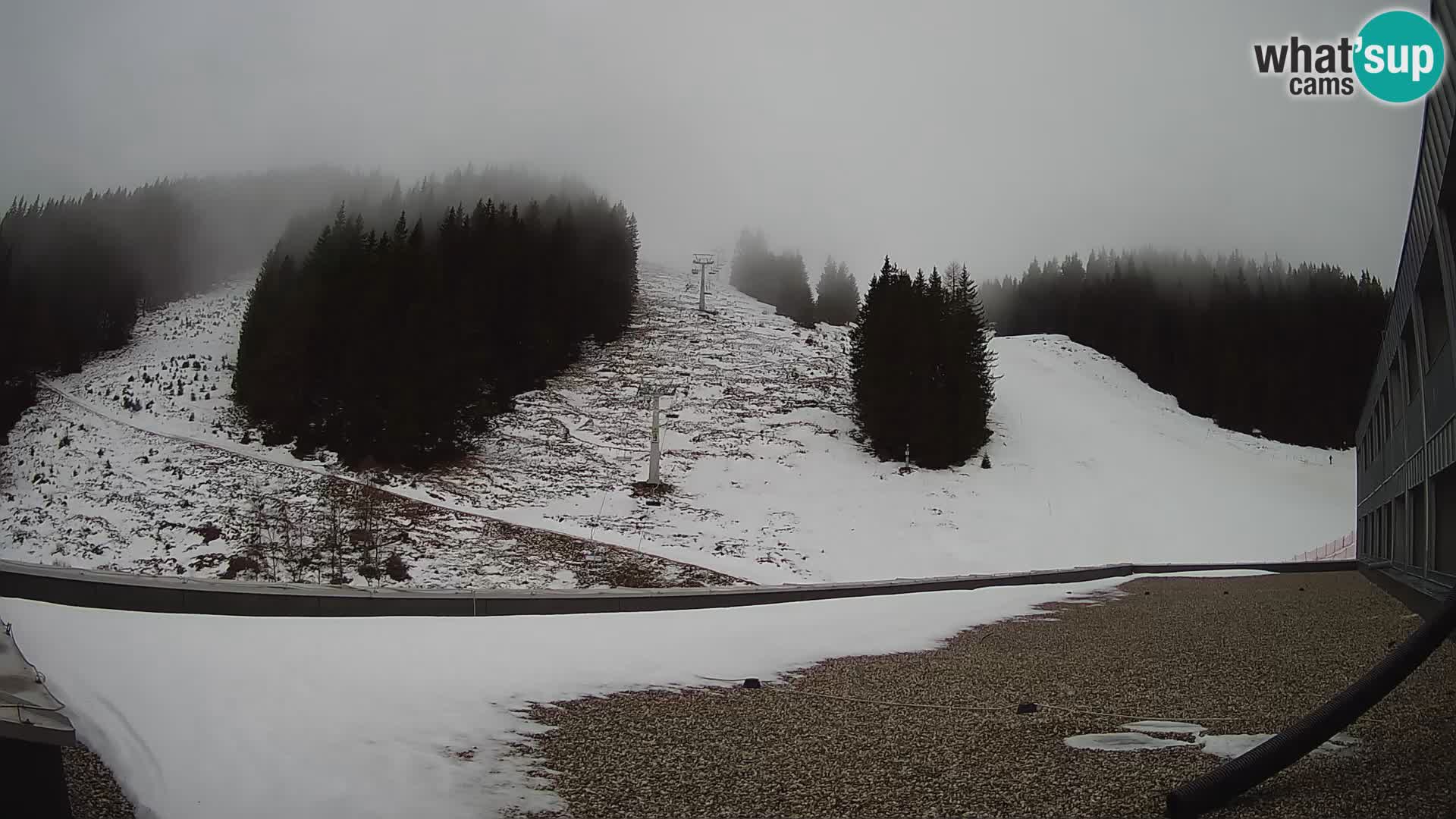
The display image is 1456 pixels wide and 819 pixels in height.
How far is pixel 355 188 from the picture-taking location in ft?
284

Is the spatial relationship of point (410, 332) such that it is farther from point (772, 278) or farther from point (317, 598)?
point (772, 278)

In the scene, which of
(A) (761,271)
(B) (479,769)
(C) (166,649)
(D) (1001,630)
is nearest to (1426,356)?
(D) (1001,630)

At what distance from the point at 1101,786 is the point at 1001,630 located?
7.90m

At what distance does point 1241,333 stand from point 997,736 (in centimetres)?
7451

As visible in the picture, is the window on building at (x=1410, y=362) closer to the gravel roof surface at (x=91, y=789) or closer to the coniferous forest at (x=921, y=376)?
the gravel roof surface at (x=91, y=789)

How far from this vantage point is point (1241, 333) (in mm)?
66438

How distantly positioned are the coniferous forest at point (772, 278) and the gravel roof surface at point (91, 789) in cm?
7333

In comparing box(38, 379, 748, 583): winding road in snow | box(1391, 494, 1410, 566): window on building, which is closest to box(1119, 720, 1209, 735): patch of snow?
box(1391, 494, 1410, 566): window on building

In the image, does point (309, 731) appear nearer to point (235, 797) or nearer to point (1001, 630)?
point (235, 797)

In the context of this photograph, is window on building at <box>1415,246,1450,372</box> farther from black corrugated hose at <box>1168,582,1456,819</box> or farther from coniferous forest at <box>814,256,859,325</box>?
coniferous forest at <box>814,256,859,325</box>

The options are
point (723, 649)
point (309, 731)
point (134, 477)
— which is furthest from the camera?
point (134, 477)

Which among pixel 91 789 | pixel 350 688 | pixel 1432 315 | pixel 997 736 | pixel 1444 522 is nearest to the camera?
pixel 91 789

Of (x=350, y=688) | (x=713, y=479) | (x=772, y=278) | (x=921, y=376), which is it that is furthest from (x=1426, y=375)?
(x=772, y=278)

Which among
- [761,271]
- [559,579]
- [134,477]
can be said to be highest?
[761,271]
